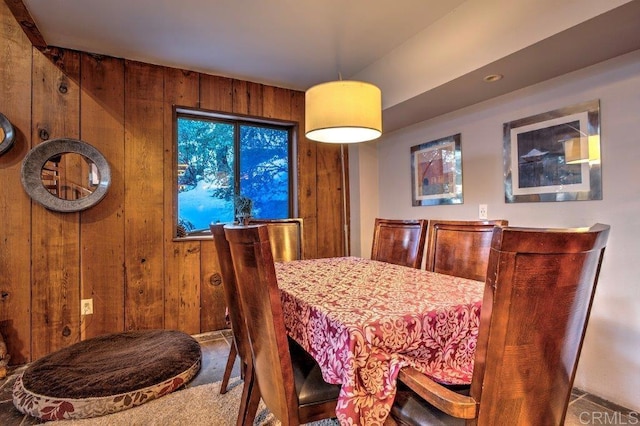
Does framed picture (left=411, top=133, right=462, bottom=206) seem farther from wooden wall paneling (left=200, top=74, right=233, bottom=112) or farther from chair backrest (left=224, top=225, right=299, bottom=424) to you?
chair backrest (left=224, top=225, right=299, bottom=424)

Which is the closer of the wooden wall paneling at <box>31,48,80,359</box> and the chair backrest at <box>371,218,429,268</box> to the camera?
the chair backrest at <box>371,218,429,268</box>

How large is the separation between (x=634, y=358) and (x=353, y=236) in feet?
7.81

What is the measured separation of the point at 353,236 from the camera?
369 cm

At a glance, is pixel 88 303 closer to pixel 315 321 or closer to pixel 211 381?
pixel 211 381

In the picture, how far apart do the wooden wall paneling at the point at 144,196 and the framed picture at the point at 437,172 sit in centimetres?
232

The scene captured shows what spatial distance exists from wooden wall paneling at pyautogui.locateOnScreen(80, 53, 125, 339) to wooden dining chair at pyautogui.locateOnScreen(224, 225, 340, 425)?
1932 millimetres

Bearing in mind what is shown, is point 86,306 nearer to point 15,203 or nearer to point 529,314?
point 15,203

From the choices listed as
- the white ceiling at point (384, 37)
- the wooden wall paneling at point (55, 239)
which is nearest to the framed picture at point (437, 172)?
the white ceiling at point (384, 37)

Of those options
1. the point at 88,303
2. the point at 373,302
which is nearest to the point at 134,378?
the point at 88,303

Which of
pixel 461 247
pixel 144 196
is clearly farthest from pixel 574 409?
pixel 144 196

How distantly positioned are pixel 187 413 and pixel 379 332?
4.42ft

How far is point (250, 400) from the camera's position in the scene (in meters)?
1.42

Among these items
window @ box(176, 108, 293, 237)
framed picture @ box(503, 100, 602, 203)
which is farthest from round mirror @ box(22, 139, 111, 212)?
framed picture @ box(503, 100, 602, 203)

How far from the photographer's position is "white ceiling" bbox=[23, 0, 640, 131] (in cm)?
171
